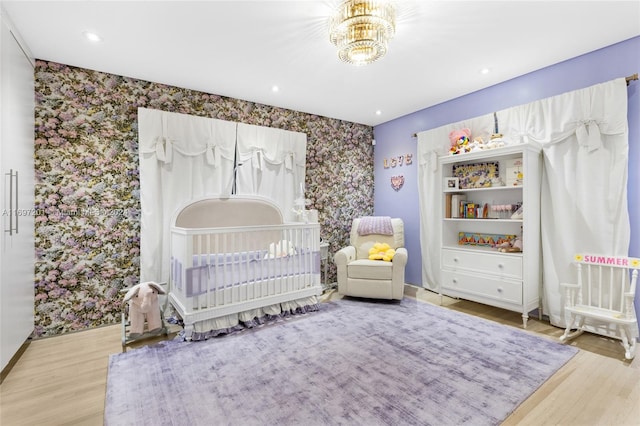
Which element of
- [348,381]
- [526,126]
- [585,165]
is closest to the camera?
[348,381]

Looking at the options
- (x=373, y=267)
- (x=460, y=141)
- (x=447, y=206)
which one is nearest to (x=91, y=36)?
(x=373, y=267)

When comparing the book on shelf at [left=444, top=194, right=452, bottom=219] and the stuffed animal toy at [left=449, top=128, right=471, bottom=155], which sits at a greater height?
the stuffed animal toy at [left=449, top=128, right=471, bottom=155]

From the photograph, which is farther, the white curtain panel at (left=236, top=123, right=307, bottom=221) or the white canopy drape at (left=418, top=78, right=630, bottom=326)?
the white curtain panel at (left=236, top=123, right=307, bottom=221)

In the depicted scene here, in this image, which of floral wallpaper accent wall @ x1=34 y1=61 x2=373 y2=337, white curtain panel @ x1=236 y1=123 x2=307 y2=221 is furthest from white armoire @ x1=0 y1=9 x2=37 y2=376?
white curtain panel @ x1=236 y1=123 x2=307 y2=221

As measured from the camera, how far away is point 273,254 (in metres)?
3.31

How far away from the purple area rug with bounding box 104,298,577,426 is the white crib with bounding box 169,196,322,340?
25 centimetres

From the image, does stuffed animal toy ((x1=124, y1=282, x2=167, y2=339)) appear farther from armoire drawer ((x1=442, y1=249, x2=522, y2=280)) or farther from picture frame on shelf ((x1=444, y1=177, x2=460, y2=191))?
picture frame on shelf ((x1=444, y1=177, x2=460, y2=191))

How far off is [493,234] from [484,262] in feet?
1.65

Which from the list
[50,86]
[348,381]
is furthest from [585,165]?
[50,86]

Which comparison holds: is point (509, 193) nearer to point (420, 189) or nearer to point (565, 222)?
point (565, 222)

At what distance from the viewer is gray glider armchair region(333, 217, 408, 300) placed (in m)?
3.54

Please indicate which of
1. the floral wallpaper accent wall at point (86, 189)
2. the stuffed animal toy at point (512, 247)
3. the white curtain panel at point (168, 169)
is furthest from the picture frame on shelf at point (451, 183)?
the floral wallpaper accent wall at point (86, 189)

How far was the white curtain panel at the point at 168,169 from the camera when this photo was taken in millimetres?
3084

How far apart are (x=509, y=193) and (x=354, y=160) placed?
7.15ft
